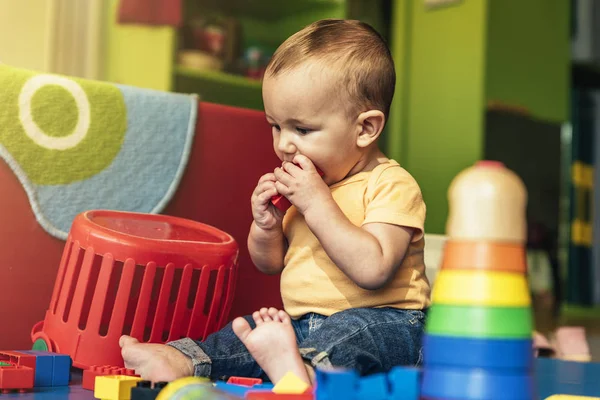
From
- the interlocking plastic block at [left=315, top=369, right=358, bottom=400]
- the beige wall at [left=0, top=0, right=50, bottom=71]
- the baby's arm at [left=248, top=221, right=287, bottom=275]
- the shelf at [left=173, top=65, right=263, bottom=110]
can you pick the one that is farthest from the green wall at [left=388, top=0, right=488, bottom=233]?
the interlocking plastic block at [left=315, top=369, right=358, bottom=400]

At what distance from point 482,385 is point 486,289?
0.07m

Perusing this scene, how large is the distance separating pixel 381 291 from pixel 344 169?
0.59 feet

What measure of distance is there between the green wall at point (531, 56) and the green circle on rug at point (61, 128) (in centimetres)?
202

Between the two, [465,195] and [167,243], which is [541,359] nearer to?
[167,243]

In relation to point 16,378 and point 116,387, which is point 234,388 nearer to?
point 116,387

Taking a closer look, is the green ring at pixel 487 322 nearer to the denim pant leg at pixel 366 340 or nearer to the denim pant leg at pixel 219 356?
the denim pant leg at pixel 366 340

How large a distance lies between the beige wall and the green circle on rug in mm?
1283

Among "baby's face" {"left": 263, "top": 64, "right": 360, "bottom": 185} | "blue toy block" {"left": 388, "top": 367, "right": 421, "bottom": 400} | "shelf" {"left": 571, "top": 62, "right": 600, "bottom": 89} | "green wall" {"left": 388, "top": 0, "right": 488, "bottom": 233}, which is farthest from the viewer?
"shelf" {"left": 571, "top": 62, "right": 600, "bottom": 89}

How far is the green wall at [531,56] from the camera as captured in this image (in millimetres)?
3000

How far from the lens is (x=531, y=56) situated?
10.5 feet

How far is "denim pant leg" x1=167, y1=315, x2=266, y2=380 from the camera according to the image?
0.98 metres

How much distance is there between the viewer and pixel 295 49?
1.04m

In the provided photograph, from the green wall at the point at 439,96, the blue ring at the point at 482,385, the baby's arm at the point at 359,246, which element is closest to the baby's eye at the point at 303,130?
the baby's arm at the point at 359,246

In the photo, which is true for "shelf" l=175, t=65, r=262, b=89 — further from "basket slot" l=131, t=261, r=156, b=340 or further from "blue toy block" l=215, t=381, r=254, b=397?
"blue toy block" l=215, t=381, r=254, b=397
